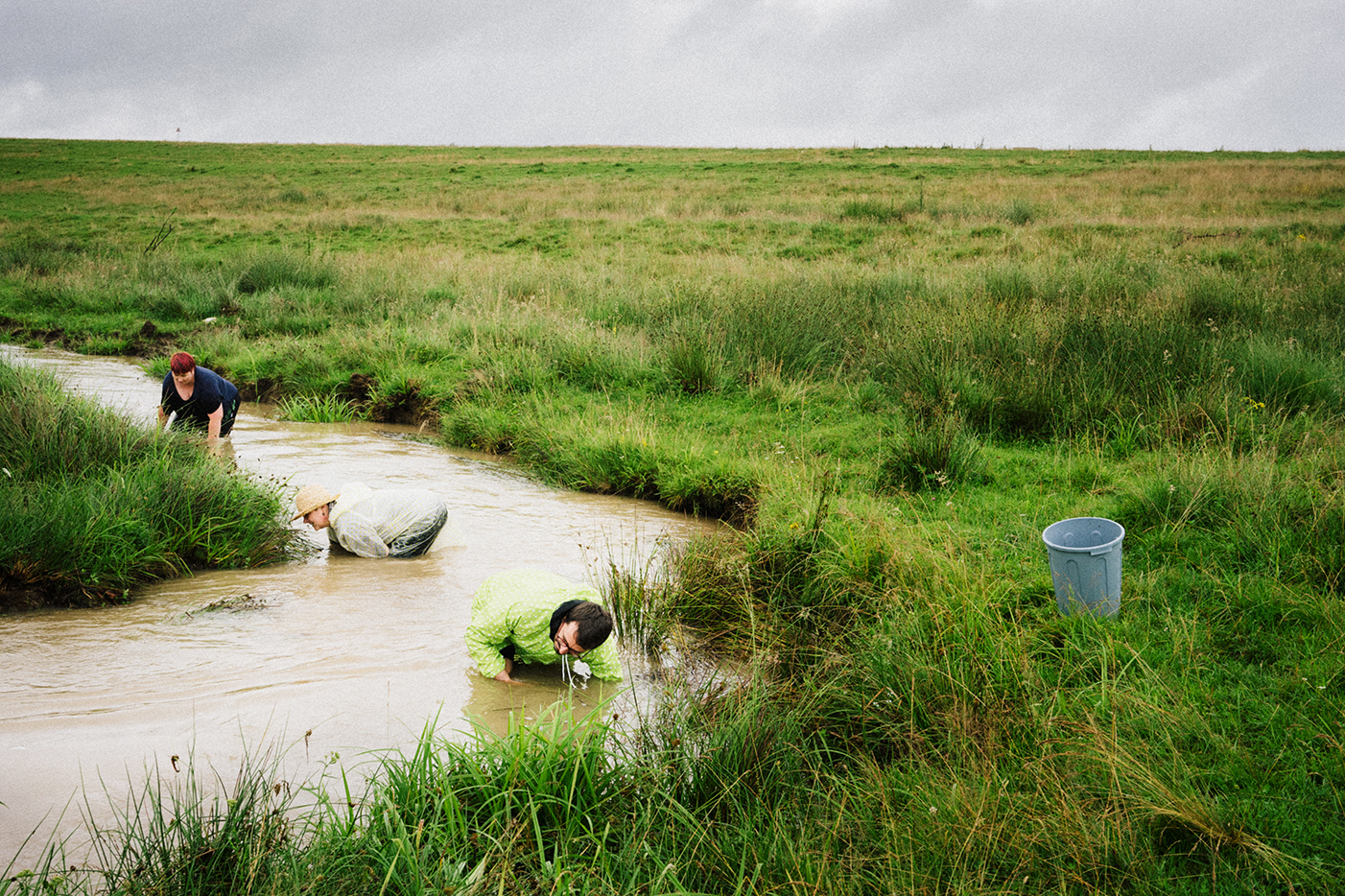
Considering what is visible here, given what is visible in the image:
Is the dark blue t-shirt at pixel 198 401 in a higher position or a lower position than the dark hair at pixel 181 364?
lower

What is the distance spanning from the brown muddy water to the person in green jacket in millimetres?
137

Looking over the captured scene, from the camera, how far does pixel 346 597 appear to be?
18.6 ft

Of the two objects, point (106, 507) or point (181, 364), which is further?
point (181, 364)

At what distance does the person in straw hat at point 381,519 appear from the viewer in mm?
6301

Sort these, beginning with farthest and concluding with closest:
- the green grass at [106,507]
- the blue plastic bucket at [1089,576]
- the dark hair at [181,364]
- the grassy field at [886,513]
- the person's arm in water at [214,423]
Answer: the person's arm in water at [214,423]
the dark hair at [181,364]
the green grass at [106,507]
the blue plastic bucket at [1089,576]
the grassy field at [886,513]

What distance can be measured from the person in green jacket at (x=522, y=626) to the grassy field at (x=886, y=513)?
0.49 meters

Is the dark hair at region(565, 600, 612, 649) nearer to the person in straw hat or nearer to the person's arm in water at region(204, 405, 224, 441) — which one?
the person in straw hat

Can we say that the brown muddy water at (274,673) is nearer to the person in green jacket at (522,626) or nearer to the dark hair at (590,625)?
the person in green jacket at (522,626)

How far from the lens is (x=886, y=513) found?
5.80m

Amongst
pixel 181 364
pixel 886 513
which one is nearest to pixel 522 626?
pixel 886 513

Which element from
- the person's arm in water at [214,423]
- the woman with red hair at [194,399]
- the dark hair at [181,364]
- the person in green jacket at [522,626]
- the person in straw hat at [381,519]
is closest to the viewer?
the person in green jacket at [522,626]

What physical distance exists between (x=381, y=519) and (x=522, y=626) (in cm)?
227

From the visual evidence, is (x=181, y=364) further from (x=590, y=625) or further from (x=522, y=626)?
(x=590, y=625)

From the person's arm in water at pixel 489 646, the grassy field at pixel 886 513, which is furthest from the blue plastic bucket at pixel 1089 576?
the person's arm in water at pixel 489 646
